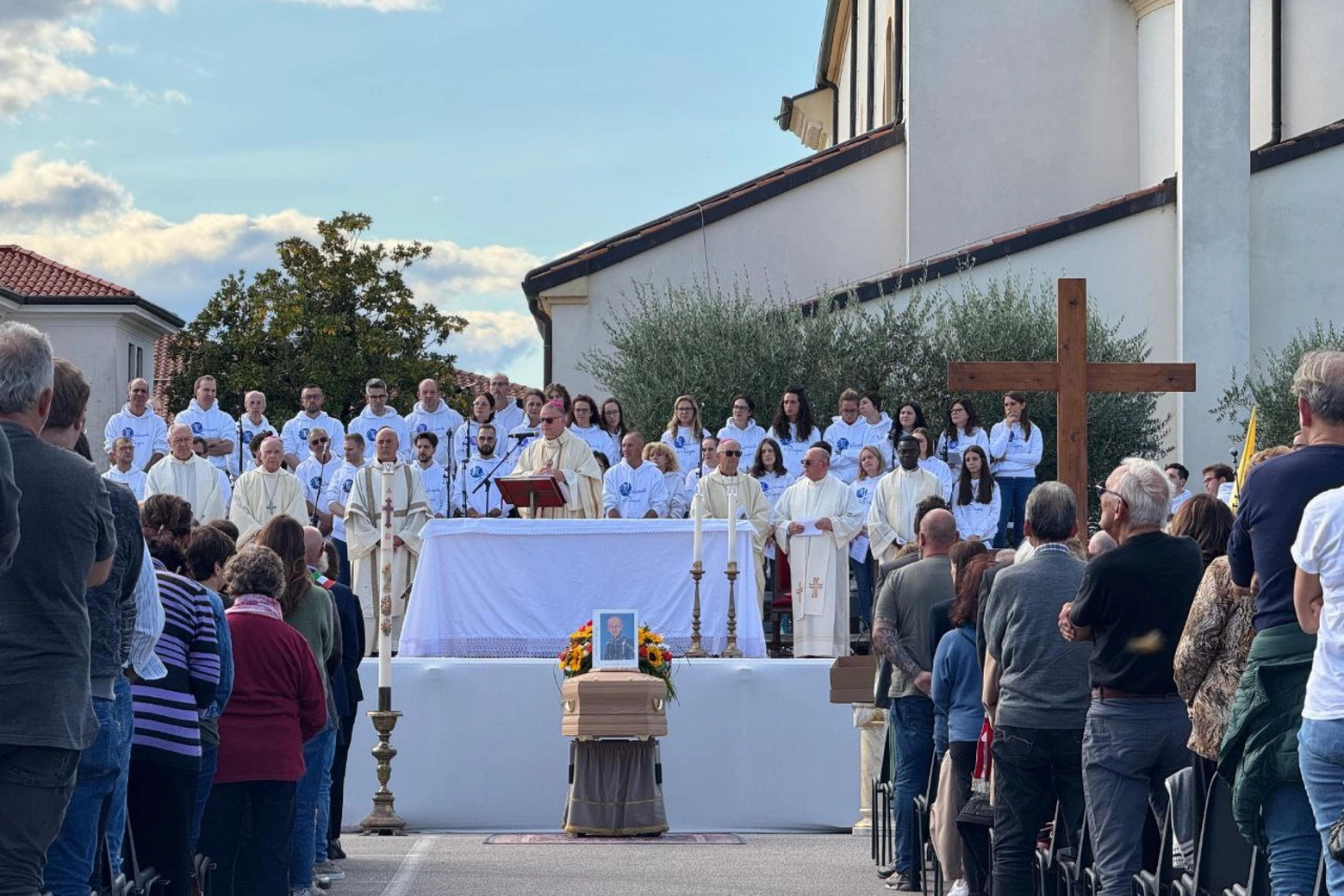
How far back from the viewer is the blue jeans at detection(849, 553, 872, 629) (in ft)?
63.6

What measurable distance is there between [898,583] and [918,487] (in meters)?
9.04

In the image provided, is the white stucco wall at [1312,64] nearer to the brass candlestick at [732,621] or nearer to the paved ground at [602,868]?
the brass candlestick at [732,621]

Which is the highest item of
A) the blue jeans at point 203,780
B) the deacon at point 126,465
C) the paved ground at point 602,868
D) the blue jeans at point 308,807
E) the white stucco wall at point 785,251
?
the white stucco wall at point 785,251

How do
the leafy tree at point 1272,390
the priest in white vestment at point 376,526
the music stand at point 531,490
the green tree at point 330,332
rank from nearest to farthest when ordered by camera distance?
1. the music stand at point 531,490
2. the priest in white vestment at point 376,526
3. the leafy tree at point 1272,390
4. the green tree at point 330,332

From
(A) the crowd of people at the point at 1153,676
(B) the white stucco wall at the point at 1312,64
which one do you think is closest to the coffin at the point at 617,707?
(A) the crowd of people at the point at 1153,676

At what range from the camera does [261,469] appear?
20.0 metres

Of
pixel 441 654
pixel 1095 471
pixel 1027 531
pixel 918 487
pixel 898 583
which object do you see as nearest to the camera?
pixel 1027 531

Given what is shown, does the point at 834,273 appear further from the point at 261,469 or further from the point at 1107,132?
the point at 261,469

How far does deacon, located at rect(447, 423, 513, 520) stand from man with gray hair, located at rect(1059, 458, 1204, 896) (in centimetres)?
1282

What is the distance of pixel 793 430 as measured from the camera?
2067 cm

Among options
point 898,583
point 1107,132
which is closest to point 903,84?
point 1107,132

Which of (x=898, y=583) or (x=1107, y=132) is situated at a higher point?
(x=1107, y=132)

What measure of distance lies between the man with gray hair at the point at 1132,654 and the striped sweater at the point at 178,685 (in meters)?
3.16

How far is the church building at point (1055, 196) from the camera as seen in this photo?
86.4 feet
